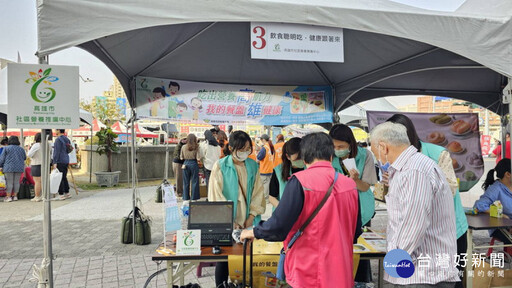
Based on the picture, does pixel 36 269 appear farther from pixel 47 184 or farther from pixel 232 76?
pixel 232 76

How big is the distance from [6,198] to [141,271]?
7.47 meters

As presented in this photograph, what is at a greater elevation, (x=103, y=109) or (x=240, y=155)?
(x=103, y=109)

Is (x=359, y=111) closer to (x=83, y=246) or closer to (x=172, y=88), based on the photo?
(x=172, y=88)

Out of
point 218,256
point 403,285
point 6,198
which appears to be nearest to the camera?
point 403,285

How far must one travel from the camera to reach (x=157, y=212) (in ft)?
26.2

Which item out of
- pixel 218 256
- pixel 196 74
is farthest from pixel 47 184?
pixel 196 74

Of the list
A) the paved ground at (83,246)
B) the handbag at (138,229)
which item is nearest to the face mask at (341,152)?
the paved ground at (83,246)

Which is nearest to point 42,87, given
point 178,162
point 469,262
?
point 469,262

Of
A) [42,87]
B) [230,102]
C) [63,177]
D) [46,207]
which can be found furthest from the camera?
[63,177]

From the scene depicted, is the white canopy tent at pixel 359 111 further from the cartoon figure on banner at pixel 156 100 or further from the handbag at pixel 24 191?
the handbag at pixel 24 191

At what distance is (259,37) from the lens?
2.93 meters

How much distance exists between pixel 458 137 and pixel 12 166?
35.0 feet

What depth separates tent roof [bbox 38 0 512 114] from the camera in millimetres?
2594

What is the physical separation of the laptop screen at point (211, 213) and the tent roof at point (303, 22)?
56.3 inches
